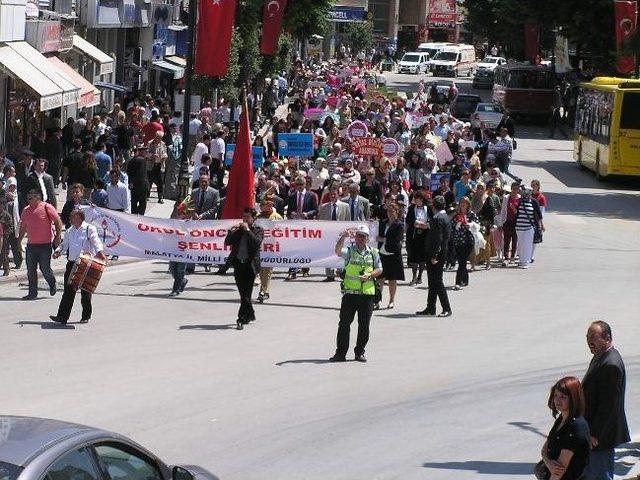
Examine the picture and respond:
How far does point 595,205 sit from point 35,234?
63.3 ft

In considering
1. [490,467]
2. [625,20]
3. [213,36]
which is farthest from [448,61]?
[490,467]

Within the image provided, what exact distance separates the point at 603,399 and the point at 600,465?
1.52ft

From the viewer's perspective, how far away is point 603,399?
1040 cm

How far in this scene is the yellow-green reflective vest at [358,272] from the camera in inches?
662

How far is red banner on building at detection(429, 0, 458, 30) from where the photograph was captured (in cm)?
15738

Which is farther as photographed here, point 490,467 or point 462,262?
point 462,262

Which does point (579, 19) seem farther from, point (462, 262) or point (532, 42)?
point (462, 262)

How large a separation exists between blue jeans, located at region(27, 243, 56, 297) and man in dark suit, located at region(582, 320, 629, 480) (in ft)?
36.6

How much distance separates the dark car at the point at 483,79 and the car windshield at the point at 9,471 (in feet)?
304

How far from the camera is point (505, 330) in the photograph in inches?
771

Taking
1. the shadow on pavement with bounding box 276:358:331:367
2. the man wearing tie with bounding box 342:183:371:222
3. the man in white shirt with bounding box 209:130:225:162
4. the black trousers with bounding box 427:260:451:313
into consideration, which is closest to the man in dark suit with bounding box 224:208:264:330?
the shadow on pavement with bounding box 276:358:331:367

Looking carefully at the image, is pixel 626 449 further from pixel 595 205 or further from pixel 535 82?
pixel 535 82

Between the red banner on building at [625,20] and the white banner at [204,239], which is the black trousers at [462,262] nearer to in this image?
the white banner at [204,239]

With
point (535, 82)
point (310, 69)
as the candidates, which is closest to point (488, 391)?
point (535, 82)
